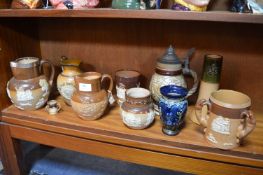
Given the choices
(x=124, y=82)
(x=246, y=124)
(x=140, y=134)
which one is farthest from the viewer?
(x=124, y=82)

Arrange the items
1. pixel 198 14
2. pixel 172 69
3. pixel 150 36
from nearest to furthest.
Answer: pixel 198 14, pixel 172 69, pixel 150 36

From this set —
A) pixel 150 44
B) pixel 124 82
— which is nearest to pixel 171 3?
pixel 150 44

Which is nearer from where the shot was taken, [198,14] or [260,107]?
[198,14]

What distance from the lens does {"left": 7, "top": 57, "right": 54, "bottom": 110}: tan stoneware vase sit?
0.76 metres

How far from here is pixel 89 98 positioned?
705mm

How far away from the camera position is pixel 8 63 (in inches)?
31.7

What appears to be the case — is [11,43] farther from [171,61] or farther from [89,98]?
[171,61]

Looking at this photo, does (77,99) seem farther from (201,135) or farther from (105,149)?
(201,135)

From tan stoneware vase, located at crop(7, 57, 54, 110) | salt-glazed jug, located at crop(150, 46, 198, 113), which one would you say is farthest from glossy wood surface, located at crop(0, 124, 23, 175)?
salt-glazed jug, located at crop(150, 46, 198, 113)

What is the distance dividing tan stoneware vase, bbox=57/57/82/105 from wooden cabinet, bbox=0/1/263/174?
0.18 feet

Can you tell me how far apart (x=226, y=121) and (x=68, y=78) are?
509mm

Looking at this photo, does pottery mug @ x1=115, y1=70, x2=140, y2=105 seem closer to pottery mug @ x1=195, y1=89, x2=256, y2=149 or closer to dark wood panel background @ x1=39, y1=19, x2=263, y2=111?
dark wood panel background @ x1=39, y1=19, x2=263, y2=111

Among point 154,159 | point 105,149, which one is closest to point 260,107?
point 154,159

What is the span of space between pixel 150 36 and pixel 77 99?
0.33m
